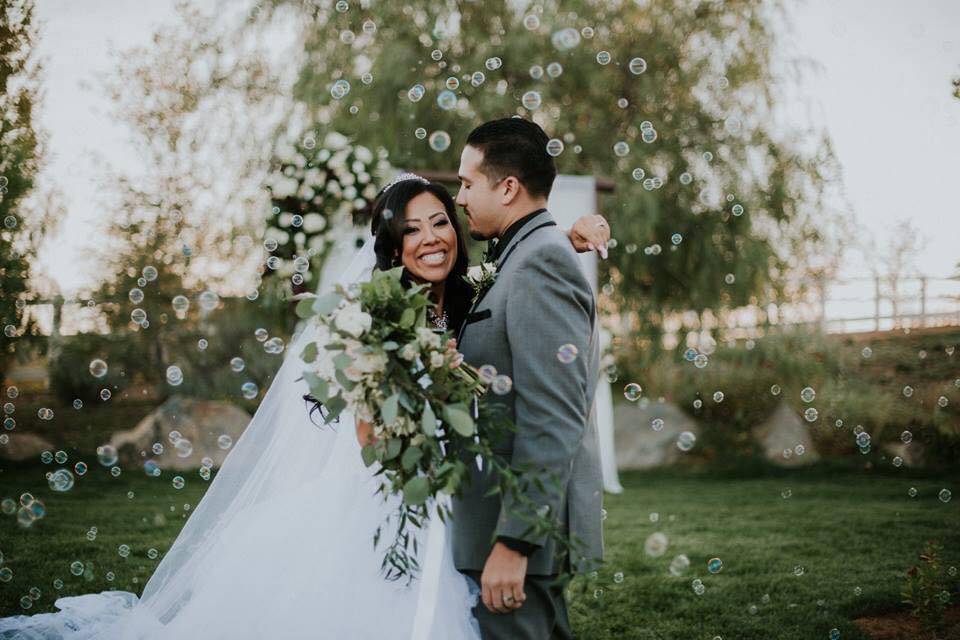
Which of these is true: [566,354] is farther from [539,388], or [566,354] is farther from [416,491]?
[416,491]

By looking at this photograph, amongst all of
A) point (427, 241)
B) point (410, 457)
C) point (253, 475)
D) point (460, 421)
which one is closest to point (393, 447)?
point (410, 457)

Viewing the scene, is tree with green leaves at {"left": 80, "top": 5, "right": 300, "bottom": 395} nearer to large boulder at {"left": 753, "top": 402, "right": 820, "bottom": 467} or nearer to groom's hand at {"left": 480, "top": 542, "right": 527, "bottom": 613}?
large boulder at {"left": 753, "top": 402, "right": 820, "bottom": 467}

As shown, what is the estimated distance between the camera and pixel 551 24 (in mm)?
8633

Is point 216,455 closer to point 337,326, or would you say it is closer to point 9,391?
point 9,391

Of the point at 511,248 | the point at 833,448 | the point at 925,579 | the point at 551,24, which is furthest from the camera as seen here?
the point at 833,448

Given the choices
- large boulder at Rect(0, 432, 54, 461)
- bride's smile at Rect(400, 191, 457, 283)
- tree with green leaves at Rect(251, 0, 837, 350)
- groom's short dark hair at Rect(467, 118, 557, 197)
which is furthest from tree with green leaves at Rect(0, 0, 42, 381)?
groom's short dark hair at Rect(467, 118, 557, 197)

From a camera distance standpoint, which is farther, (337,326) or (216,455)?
(216,455)

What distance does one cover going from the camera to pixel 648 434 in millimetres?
10672

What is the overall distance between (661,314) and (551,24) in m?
3.64

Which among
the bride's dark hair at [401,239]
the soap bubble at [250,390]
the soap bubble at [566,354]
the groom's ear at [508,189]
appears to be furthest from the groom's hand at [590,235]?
the soap bubble at [250,390]

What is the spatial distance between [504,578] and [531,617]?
208mm

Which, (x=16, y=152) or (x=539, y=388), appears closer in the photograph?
(x=539, y=388)

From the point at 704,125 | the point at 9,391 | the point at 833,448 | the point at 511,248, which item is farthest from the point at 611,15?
the point at 9,391

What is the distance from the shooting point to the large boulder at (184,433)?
913 centimetres
